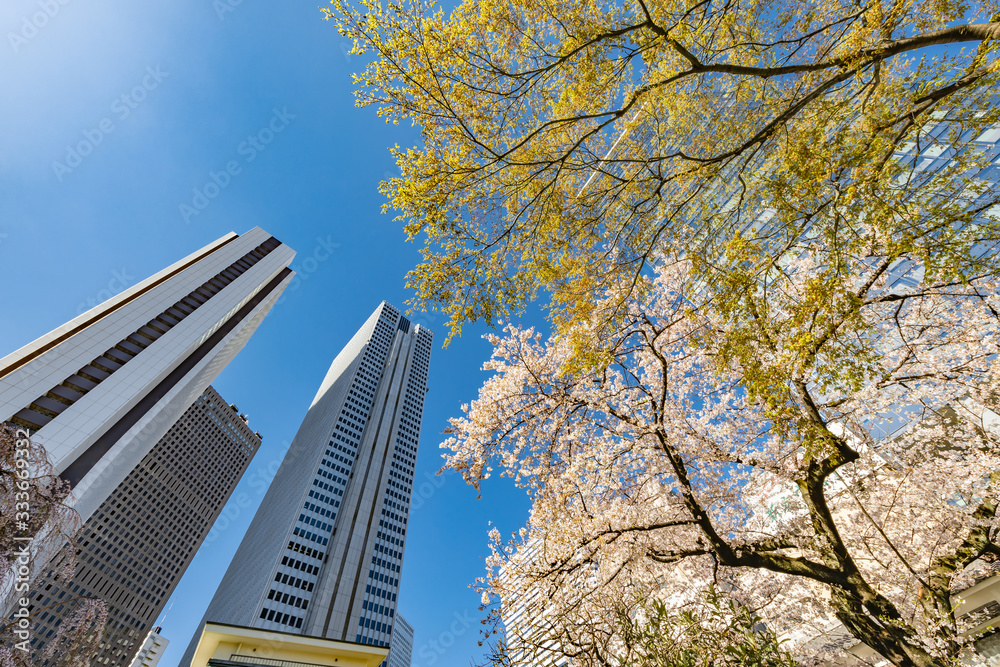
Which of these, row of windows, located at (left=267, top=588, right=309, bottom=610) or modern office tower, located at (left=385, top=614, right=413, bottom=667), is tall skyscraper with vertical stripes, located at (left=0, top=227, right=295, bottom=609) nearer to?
row of windows, located at (left=267, top=588, right=309, bottom=610)

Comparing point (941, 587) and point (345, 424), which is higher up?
point (345, 424)

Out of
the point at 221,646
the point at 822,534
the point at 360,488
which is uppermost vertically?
the point at 360,488

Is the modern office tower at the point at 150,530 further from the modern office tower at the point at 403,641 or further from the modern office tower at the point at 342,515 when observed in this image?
the modern office tower at the point at 403,641

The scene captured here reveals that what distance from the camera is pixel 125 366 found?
3422 cm

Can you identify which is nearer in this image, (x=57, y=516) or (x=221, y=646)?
(x=57, y=516)

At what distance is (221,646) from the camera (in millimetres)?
8766

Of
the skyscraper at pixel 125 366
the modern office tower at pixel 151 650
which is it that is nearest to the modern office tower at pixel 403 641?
the modern office tower at pixel 151 650

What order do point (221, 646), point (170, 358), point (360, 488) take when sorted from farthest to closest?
point (360, 488)
point (170, 358)
point (221, 646)

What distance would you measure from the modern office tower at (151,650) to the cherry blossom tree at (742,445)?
11465cm

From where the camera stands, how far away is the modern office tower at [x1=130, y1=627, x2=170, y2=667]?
7706 centimetres

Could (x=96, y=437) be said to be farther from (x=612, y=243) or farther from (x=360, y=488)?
(x=360, y=488)

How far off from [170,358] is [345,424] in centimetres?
4758

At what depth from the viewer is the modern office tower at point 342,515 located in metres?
57.8

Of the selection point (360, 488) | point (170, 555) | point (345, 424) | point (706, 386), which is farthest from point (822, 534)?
point (170, 555)
